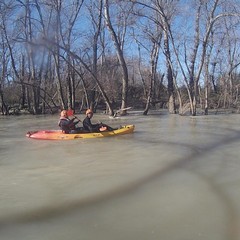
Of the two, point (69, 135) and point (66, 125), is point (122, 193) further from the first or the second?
point (66, 125)

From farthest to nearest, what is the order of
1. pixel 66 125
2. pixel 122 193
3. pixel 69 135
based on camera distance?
pixel 66 125 < pixel 69 135 < pixel 122 193

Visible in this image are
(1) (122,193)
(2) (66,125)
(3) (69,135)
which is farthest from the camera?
(2) (66,125)

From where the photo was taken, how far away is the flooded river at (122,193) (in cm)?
488

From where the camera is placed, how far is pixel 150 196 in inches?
245

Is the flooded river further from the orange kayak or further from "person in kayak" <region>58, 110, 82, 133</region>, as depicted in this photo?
"person in kayak" <region>58, 110, 82, 133</region>

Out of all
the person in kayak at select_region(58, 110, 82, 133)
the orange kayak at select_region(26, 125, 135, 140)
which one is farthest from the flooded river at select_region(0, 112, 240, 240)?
the person in kayak at select_region(58, 110, 82, 133)

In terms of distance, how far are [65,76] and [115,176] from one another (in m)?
30.4

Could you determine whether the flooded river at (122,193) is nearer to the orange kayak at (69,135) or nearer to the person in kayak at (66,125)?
the orange kayak at (69,135)

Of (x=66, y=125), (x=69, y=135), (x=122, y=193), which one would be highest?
(x=66, y=125)

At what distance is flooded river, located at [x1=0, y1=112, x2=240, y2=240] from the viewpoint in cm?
488

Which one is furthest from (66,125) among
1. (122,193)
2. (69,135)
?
(122,193)

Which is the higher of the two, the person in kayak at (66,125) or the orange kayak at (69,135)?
the person in kayak at (66,125)

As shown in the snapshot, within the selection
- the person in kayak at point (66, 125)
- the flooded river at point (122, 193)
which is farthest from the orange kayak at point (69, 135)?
the flooded river at point (122, 193)

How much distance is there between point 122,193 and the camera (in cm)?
646
